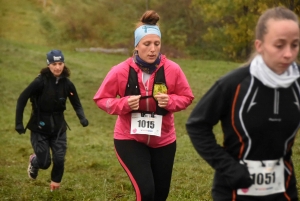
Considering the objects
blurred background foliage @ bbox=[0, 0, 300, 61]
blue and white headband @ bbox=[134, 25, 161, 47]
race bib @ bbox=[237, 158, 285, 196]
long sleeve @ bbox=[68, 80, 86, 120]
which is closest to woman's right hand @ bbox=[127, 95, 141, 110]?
blue and white headband @ bbox=[134, 25, 161, 47]

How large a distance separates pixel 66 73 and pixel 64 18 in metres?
45.7

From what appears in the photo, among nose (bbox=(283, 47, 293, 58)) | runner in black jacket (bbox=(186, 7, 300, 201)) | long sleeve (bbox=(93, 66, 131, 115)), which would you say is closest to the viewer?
nose (bbox=(283, 47, 293, 58))

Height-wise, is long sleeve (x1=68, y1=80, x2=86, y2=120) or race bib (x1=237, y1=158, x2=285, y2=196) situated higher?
long sleeve (x1=68, y1=80, x2=86, y2=120)

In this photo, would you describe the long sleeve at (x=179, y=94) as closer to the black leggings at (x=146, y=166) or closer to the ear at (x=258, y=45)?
the black leggings at (x=146, y=166)

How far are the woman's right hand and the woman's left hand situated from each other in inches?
7.2

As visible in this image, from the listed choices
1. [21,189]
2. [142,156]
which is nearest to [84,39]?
[21,189]

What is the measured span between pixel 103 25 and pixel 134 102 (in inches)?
1932

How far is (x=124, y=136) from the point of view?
5.77 meters

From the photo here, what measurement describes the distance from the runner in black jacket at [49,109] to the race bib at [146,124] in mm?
2548

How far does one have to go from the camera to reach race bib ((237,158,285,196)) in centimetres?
361

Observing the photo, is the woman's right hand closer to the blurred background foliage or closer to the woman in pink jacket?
the woman in pink jacket

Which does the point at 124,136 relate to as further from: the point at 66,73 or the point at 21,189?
the point at 21,189

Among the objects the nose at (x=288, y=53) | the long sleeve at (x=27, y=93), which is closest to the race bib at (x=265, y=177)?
the nose at (x=288, y=53)

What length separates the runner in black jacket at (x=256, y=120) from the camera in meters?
3.52
